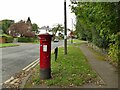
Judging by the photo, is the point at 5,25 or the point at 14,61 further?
the point at 5,25

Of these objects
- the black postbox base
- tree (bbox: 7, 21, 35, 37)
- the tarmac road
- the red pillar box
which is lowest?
the tarmac road

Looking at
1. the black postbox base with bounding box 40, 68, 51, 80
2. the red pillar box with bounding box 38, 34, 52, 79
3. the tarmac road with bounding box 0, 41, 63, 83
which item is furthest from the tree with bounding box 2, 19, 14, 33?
the black postbox base with bounding box 40, 68, 51, 80

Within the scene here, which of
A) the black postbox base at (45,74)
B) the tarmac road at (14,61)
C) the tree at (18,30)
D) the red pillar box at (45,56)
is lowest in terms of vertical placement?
the tarmac road at (14,61)

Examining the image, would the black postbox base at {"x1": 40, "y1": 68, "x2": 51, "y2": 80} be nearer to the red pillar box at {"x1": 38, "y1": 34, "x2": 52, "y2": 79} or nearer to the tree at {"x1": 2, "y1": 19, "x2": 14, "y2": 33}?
the red pillar box at {"x1": 38, "y1": 34, "x2": 52, "y2": 79}

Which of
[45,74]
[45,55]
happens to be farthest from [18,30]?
[45,74]

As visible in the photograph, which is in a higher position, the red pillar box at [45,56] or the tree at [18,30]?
the tree at [18,30]

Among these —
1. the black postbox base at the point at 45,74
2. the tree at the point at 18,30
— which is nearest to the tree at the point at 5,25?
the tree at the point at 18,30

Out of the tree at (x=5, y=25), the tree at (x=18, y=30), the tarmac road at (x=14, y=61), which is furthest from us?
the tree at (x=5, y=25)

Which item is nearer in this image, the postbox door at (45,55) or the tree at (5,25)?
the postbox door at (45,55)

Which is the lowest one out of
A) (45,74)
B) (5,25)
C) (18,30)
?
(45,74)

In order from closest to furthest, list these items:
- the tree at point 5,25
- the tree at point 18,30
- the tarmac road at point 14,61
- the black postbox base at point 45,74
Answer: the black postbox base at point 45,74 < the tarmac road at point 14,61 < the tree at point 18,30 < the tree at point 5,25

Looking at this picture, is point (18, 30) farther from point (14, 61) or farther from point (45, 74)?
point (45, 74)

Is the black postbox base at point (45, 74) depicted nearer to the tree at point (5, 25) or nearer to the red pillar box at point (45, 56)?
the red pillar box at point (45, 56)

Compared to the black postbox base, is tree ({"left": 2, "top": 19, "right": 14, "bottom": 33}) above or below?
above
